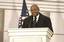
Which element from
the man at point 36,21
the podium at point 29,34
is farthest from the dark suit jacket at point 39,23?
the podium at point 29,34

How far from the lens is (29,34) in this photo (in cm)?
211

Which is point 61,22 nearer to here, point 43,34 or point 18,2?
point 18,2

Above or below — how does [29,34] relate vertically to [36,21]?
below

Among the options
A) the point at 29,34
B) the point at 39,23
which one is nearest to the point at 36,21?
the point at 39,23

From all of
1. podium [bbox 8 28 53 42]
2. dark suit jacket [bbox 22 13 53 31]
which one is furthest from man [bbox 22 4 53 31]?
podium [bbox 8 28 53 42]

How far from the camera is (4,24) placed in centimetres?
383

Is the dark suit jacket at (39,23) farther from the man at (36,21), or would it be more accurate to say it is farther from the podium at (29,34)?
the podium at (29,34)

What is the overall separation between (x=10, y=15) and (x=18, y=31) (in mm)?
1762

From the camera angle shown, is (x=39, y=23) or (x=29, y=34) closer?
(x=29, y=34)

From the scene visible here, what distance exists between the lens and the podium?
209 centimetres

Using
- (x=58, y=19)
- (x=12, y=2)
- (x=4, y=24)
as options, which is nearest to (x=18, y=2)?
(x=12, y=2)

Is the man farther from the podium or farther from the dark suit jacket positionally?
the podium

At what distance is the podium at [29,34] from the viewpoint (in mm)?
2092

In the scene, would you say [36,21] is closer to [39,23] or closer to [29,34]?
[39,23]
